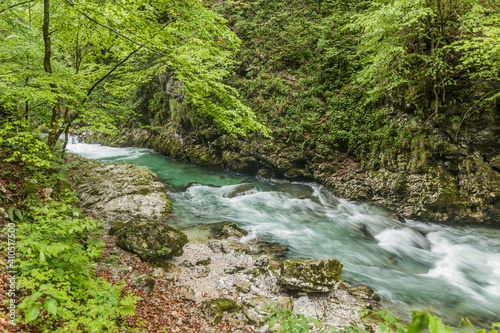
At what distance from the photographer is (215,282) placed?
5.13 meters

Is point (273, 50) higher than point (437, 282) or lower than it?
higher

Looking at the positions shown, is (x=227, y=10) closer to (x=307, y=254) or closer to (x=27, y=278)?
(x=307, y=254)

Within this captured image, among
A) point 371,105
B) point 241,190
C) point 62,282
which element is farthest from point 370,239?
point 62,282

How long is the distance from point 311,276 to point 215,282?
2052 millimetres

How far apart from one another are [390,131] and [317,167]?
11.4ft

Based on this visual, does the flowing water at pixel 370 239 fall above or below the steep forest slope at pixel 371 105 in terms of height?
below

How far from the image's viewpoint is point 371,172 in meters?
10.3

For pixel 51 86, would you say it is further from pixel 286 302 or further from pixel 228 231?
pixel 286 302

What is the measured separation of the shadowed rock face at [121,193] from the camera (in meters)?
7.45

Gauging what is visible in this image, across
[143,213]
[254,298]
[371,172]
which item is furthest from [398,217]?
[143,213]

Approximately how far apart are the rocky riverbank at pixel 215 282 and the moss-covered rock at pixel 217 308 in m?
0.01

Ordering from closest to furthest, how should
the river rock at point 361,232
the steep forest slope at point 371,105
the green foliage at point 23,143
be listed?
1. the green foliage at point 23,143
2. the steep forest slope at point 371,105
3. the river rock at point 361,232

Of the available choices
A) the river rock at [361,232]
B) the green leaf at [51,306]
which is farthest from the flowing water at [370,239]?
the green leaf at [51,306]

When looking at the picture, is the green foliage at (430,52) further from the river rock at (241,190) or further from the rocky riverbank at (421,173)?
the river rock at (241,190)
